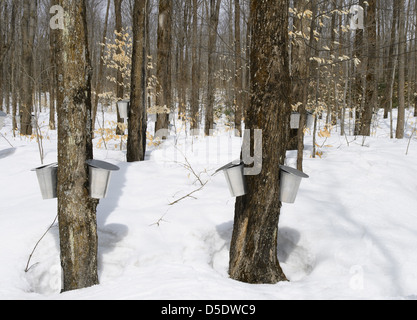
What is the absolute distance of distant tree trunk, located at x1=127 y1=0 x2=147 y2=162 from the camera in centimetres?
573

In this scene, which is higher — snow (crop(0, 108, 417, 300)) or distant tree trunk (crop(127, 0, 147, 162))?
distant tree trunk (crop(127, 0, 147, 162))

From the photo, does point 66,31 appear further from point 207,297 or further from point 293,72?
point 293,72

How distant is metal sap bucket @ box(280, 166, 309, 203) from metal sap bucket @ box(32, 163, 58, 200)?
5.83 ft

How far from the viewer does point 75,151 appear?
253cm

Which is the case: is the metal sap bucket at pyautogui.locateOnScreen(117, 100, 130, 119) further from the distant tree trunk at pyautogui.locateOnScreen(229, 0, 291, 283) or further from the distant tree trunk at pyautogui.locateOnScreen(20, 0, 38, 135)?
the distant tree trunk at pyautogui.locateOnScreen(20, 0, 38, 135)

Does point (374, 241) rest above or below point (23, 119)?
below

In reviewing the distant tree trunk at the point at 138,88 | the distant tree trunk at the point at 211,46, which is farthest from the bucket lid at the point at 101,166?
the distant tree trunk at the point at 211,46

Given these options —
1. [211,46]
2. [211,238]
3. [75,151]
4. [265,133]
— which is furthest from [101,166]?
[211,46]

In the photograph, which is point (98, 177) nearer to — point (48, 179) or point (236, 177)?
point (48, 179)

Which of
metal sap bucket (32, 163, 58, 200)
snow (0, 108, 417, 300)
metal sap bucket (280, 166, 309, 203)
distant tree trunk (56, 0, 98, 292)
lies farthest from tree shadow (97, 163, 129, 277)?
metal sap bucket (280, 166, 309, 203)

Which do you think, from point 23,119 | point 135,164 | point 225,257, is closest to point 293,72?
point 135,164

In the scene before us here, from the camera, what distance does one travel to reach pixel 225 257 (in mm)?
3135
